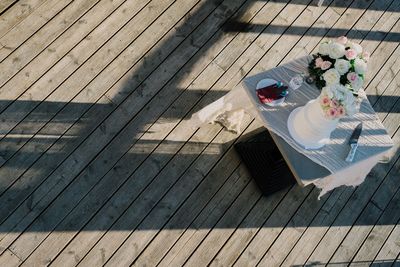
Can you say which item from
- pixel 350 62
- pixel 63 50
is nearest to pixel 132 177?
pixel 63 50

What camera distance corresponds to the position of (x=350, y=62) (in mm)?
2883

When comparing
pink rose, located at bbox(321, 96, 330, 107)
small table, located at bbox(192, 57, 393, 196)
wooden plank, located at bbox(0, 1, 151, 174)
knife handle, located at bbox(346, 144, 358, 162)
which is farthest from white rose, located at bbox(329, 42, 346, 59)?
wooden plank, located at bbox(0, 1, 151, 174)

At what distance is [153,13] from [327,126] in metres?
2.07

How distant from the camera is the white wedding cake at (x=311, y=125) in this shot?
3080 mm

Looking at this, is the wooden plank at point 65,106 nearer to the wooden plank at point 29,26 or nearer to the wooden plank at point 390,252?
the wooden plank at point 29,26

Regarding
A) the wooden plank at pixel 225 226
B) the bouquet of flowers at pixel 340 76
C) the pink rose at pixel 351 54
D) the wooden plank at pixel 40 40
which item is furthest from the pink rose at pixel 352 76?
the wooden plank at pixel 40 40

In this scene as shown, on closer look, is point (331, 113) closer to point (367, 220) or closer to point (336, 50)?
point (336, 50)

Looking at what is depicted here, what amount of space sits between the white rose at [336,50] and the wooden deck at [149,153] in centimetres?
139

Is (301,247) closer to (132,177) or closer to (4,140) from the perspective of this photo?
(132,177)

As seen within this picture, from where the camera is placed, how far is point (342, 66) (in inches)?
112

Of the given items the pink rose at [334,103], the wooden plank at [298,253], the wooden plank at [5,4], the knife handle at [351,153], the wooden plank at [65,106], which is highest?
the wooden plank at [5,4]

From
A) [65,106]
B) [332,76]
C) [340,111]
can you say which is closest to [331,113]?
[340,111]

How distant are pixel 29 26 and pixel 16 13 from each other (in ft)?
0.58

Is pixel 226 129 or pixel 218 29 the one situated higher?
pixel 218 29
